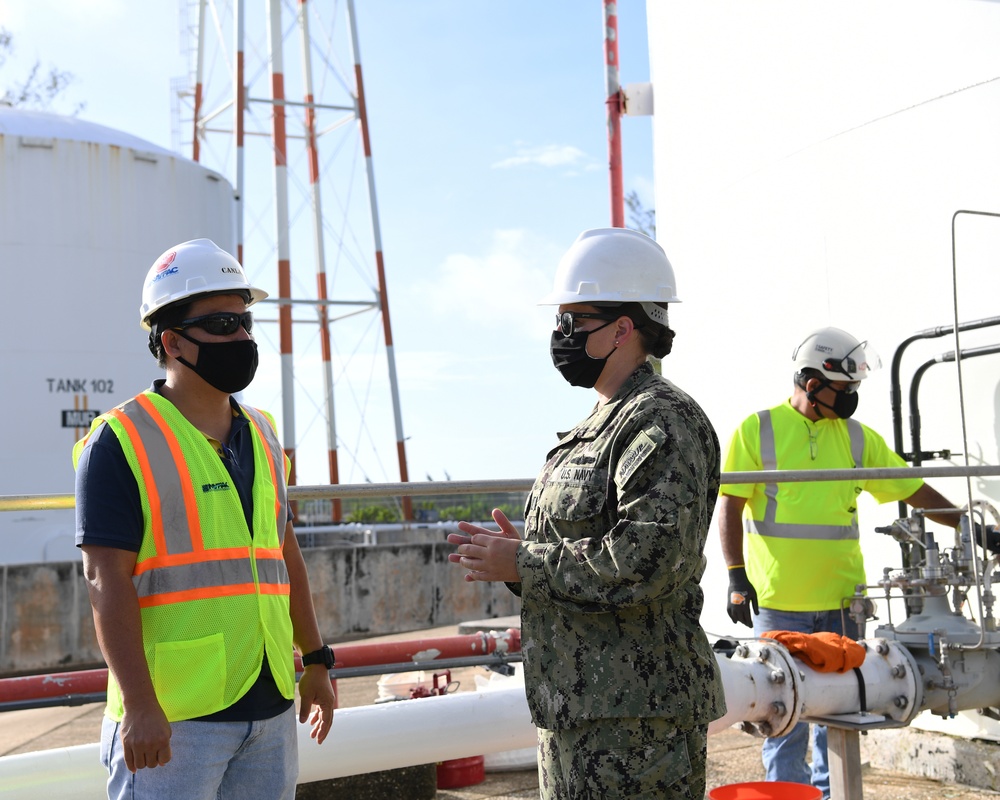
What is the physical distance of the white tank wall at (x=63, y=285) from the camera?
1494cm

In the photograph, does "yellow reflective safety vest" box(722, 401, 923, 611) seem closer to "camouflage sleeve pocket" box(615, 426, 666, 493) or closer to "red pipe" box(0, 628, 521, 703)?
"red pipe" box(0, 628, 521, 703)

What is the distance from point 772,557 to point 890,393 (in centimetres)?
134

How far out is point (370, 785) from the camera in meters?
4.99

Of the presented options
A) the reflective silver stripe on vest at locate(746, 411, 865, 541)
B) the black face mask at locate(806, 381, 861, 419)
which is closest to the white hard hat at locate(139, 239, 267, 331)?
the reflective silver stripe on vest at locate(746, 411, 865, 541)

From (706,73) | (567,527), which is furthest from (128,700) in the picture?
(706,73)

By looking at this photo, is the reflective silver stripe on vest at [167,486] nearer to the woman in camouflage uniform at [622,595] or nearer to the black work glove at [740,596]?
the woman in camouflage uniform at [622,595]

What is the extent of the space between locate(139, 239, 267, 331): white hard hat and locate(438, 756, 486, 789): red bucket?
10.3ft

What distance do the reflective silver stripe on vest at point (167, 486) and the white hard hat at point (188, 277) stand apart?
0.33 metres

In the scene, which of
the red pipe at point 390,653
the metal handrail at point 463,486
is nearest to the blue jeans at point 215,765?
the metal handrail at point 463,486

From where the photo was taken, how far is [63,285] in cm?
1542

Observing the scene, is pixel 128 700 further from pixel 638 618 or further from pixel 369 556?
pixel 369 556

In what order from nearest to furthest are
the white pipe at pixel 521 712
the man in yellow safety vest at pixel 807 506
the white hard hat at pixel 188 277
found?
the white hard hat at pixel 188 277 → the white pipe at pixel 521 712 → the man in yellow safety vest at pixel 807 506

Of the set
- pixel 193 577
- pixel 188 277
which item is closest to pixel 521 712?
pixel 193 577

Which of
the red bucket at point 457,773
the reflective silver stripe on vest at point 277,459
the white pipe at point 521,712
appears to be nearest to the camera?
the reflective silver stripe on vest at point 277,459
